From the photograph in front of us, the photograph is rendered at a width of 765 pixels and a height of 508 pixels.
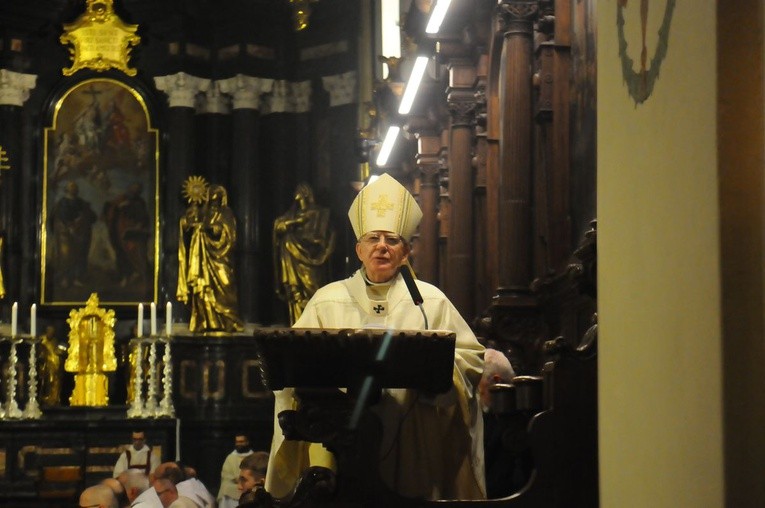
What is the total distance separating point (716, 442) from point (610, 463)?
3.28 feet

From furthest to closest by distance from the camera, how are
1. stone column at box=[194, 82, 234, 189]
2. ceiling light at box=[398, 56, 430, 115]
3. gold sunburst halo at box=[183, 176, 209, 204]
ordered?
stone column at box=[194, 82, 234, 189], gold sunburst halo at box=[183, 176, 209, 204], ceiling light at box=[398, 56, 430, 115]

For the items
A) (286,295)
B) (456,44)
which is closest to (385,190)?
(456,44)

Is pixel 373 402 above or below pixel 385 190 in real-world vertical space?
below

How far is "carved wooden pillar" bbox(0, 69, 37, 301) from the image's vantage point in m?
23.3

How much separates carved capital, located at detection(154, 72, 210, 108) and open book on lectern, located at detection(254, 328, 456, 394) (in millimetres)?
18970

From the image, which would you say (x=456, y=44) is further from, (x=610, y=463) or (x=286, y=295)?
(x=286, y=295)

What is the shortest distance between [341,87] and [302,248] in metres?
2.74

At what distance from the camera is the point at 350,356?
198 inches

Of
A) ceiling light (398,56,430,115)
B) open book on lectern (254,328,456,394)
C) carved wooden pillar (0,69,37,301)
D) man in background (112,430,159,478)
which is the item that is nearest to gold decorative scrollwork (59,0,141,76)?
carved wooden pillar (0,69,37,301)

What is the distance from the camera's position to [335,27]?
79.9 ft

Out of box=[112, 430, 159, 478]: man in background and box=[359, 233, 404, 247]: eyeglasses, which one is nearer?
box=[359, 233, 404, 247]: eyeglasses

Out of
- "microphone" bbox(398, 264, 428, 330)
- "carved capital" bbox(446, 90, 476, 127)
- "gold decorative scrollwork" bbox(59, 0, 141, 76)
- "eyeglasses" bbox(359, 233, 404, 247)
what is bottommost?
"microphone" bbox(398, 264, 428, 330)

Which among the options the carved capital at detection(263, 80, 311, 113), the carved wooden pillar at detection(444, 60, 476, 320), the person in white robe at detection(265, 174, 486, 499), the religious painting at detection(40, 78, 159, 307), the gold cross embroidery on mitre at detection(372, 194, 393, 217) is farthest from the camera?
the carved capital at detection(263, 80, 311, 113)

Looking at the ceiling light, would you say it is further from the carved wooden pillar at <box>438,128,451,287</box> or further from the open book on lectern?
the open book on lectern
